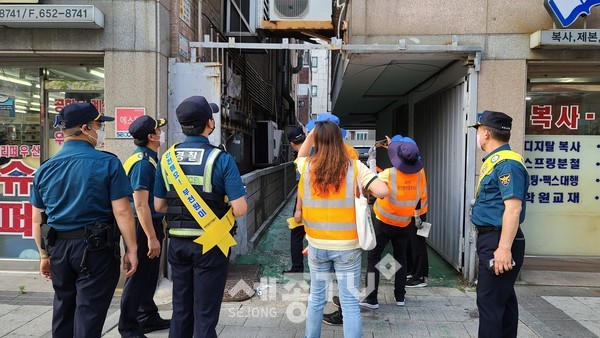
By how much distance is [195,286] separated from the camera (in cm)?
308

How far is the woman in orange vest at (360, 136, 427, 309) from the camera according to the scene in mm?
4602

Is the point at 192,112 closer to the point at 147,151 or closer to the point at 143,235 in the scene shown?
the point at 147,151

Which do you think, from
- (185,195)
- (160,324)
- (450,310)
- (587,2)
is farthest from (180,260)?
(587,2)

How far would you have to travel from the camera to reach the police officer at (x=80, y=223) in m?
2.97

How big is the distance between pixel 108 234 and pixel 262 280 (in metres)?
2.86

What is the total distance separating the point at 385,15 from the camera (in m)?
5.65

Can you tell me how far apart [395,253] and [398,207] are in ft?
1.81

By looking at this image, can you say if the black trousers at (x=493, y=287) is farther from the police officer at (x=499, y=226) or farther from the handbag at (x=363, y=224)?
the handbag at (x=363, y=224)

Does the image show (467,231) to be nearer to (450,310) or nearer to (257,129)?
(450,310)

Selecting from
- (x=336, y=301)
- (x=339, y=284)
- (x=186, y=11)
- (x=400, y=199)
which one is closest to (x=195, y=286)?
(x=339, y=284)

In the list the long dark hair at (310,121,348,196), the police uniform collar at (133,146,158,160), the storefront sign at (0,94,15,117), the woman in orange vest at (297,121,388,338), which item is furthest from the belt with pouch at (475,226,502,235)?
the storefront sign at (0,94,15,117)

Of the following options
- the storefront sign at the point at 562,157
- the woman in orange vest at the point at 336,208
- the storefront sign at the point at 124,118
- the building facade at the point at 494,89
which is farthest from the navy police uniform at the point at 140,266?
the storefront sign at the point at 562,157

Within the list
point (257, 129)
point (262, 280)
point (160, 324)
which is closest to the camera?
point (160, 324)

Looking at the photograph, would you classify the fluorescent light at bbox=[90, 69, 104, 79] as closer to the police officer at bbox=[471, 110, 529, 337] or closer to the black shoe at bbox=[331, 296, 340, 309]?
the black shoe at bbox=[331, 296, 340, 309]
